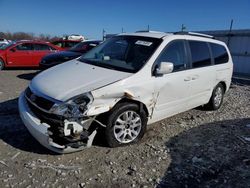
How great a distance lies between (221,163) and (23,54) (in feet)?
35.2

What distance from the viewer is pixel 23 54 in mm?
12430

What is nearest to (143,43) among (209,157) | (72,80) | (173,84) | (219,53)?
(173,84)

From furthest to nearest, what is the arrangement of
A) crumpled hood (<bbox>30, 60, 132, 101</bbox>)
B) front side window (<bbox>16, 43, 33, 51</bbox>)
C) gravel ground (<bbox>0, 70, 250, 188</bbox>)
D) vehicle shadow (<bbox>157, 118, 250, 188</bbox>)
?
front side window (<bbox>16, 43, 33, 51</bbox>) < crumpled hood (<bbox>30, 60, 132, 101</bbox>) < vehicle shadow (<bbox>157, 118, 250, 188</bbox>) < gravel ground (<bbox>0, 70, 250, 188</bbox>)

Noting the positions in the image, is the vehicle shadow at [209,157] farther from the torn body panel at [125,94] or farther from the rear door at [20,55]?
the rear door at [20,55]

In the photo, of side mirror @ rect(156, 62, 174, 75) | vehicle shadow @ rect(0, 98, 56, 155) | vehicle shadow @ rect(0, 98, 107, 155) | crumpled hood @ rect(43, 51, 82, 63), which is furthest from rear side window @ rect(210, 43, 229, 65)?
crumpled hood @ rect(43, 51, 82, 63)

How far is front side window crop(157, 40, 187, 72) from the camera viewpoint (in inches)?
184

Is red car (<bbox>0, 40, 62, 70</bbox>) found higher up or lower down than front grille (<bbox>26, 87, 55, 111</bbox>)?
lower down

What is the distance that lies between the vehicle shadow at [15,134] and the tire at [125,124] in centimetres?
91

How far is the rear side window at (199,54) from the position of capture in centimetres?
534

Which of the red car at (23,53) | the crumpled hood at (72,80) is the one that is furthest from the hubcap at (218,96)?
the red car at (23,53)

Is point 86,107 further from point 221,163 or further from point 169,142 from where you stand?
point 221,163

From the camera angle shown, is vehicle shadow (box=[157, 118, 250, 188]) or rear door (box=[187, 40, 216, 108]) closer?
vehicle shadow (box=[157, 118, 250, 188])

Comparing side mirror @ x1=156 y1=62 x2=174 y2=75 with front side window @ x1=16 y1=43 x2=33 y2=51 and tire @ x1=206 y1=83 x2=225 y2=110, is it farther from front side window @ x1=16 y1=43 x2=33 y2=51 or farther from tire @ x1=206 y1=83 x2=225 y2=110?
front side window @ x1=16 y1=43 x2=33 y2=51

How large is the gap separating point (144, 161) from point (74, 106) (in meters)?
1.28
